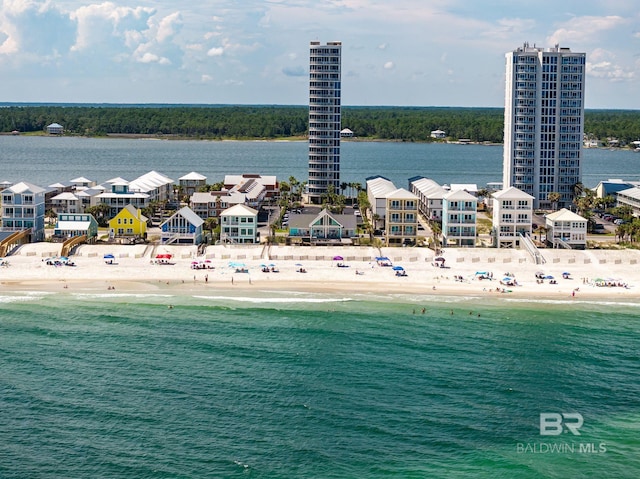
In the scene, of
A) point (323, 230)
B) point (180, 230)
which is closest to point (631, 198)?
point (323, 230)

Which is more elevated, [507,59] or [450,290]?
[507,59]

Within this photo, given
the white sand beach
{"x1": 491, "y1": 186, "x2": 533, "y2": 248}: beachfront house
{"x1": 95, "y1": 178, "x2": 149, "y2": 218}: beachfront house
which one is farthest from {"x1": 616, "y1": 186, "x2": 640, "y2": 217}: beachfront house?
{"x1": 95, "y1": 178, "x2": 149, "y2": 218}: beachfront house

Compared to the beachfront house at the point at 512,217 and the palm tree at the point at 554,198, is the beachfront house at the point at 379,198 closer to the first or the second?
the beachfront house at the point at 512,217

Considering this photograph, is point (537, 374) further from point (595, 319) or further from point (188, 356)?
point (188, 356)

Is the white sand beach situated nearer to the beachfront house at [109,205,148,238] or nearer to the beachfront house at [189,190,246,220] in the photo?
the beachfront house at [109,205,148,238]

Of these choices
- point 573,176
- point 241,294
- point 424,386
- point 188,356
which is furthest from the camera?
point 573,176

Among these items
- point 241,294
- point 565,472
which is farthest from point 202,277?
point 565,472
